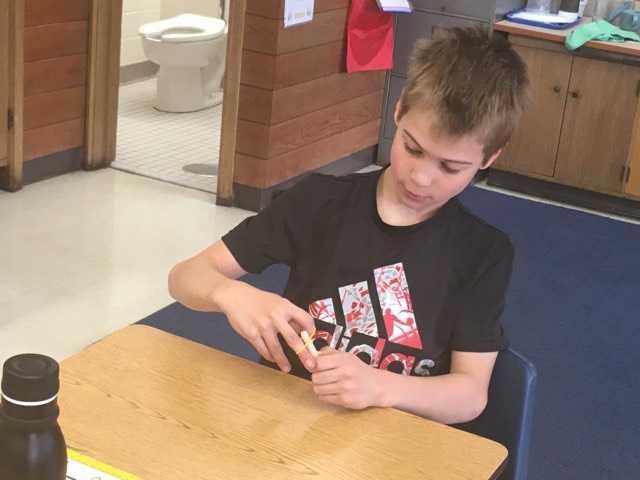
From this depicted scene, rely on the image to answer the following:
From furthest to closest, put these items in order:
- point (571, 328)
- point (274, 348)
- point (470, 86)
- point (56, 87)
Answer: point (56, 87)
point (571, 328)
point (470, 86)
point (274, 348)

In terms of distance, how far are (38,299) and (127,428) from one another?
226 centimetres

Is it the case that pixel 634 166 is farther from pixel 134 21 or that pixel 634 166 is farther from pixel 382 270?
pixel 382 270

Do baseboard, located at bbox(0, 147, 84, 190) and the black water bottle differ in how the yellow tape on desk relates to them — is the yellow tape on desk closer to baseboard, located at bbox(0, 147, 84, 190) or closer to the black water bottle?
the black water bottle

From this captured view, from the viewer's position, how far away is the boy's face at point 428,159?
1.54m

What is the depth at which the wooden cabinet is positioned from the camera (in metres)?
4.81

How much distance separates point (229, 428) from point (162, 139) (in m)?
4.32

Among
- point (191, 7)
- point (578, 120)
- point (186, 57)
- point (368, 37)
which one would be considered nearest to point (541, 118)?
point (578, 120)

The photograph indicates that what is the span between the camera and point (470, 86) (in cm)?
154

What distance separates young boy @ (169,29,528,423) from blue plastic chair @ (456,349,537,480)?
0.08ft

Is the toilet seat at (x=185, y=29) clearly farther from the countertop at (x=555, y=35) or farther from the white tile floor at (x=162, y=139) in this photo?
the countertop at (x=555, y=35)

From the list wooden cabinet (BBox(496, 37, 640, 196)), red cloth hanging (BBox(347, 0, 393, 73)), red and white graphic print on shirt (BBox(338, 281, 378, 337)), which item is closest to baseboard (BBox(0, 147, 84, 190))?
red cloth hanging (BBox(347, 0, 393, 73))

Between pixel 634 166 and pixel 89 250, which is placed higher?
pixel 634 166

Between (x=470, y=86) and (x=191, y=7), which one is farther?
(x=191, y=7)

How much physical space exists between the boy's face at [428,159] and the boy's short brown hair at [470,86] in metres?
0.01
